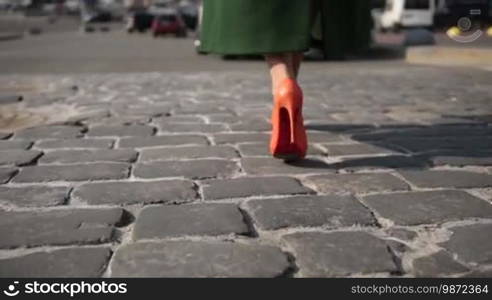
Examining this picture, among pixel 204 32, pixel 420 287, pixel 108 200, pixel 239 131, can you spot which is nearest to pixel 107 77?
pixel 239 131

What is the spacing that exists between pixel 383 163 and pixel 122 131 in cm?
177

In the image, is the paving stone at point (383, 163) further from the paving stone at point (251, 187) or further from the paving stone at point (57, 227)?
the paving stone at point (57, 227)

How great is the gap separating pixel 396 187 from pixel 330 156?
0.63 m

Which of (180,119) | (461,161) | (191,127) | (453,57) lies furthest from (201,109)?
(453,57)

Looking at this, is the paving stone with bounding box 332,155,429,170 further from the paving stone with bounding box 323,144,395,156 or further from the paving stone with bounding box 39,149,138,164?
the paving stone with bounding box 39,149,138,164

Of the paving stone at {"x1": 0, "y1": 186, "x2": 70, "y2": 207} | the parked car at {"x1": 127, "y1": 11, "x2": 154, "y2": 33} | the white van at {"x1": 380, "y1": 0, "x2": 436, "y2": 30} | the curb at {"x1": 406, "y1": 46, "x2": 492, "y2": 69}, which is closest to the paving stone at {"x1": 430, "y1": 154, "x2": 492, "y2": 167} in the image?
the paving stone at {"x1": 0, "y1": 186, "x2": 70, "y2": 207}

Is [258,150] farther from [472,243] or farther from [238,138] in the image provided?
[472,243]

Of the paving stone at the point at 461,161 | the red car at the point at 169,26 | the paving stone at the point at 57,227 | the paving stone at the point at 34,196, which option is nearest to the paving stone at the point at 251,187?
the paving stone at the point at 57,227

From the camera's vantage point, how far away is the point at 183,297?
59.4 inches

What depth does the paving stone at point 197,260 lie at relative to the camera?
1642mm

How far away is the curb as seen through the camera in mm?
8867

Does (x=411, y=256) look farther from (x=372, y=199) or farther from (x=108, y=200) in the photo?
(x=108, y=200)

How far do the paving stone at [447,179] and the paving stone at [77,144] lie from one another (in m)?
1.69

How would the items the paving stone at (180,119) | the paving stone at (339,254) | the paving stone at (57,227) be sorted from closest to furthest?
the paving stone at (339,254), the paving stone at (57,227), the paving stone at (180,119)
